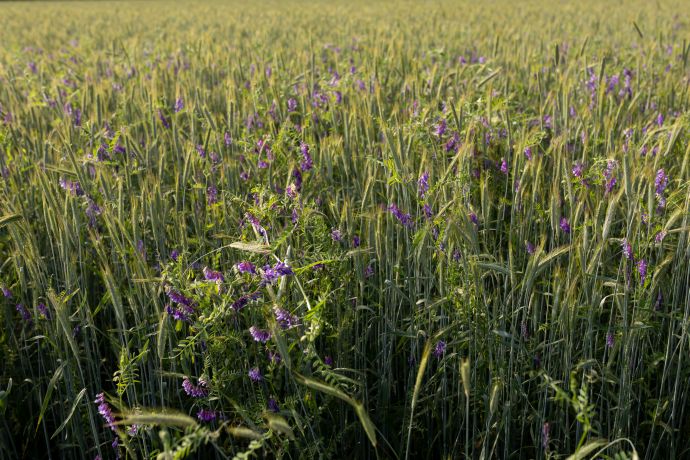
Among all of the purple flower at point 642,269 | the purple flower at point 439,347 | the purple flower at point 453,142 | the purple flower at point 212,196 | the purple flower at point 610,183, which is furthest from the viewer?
the purple flower at point 453,142

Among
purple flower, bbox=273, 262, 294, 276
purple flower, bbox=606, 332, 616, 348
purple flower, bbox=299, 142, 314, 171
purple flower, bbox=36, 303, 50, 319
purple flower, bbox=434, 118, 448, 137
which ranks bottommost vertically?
purple flower, bbox=36, 303, 50, 319

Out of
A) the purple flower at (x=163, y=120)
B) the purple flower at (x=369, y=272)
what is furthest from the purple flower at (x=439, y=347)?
the purple flower at (x=163, y=120)

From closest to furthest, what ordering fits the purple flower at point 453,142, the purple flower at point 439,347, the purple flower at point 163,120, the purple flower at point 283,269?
1. the purple flower at point 283,269
2. the purple flower at point 439,347
3. the purple flower at point 453,142
4. the purple flower at point 163,120

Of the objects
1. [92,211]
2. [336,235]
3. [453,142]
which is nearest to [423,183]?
[336,235]

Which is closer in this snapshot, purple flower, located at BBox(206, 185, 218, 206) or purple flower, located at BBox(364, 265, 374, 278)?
purple flower, located at BBox(364, 265, 374, 278)

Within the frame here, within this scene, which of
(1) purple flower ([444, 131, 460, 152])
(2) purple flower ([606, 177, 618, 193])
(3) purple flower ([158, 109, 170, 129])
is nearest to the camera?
(2) purple flower ([606, 177, 618, 193])

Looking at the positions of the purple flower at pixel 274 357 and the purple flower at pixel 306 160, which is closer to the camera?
the purple flower at pixel 274 357

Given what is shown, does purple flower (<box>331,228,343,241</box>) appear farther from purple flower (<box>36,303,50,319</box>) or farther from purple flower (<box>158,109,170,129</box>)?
purple flower (<box>158,109,170,129</box>)

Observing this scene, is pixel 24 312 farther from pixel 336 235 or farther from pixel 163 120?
pixel 163 120

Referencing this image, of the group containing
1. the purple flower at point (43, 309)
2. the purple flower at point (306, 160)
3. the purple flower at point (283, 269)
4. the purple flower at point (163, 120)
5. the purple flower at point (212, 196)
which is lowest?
the purple flower at point (43, 309)

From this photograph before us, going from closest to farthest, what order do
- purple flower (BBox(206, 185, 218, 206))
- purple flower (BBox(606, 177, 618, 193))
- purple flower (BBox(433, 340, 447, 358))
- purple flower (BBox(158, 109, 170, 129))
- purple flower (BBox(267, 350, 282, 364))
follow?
1. purple flower (BBox(267, 350, 282, 364))
2. purple flower (BBox(433, 340, 447, 358))
3. purple flower (BBox(606, 177, 618, 193))
4. purple flower (BBox(206, 185, 218, 206))
5. purple flower (BBox(158, 109, 170, 129))

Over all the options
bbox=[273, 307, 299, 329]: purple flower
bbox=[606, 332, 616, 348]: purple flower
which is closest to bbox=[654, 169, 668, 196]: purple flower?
bbox=[606, 332, 616, 348]: purple flower

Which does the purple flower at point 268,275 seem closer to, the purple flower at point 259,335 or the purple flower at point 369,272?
the purple flower at point 259,335

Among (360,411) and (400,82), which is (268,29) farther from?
(360,411)
